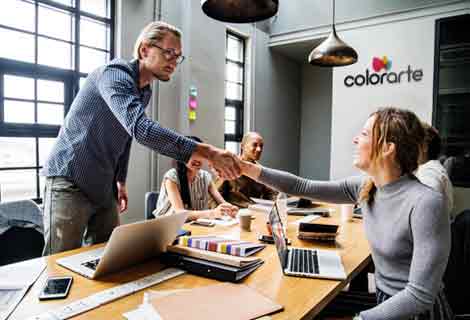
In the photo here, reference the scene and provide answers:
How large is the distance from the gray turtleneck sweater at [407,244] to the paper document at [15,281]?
3.16 ft

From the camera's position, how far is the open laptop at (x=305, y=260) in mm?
1208

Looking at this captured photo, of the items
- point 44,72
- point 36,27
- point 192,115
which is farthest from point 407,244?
point 192,115

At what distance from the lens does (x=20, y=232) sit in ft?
5.80

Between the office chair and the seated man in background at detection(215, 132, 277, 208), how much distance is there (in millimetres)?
1393

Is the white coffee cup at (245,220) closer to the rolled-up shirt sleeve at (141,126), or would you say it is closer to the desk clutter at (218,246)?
the desk clutter at (218,246)

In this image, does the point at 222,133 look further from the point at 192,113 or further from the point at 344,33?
the point at 344,33

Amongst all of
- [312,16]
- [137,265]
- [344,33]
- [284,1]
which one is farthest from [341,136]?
[137,265]

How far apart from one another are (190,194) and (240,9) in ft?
4.22

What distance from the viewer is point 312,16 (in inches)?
223

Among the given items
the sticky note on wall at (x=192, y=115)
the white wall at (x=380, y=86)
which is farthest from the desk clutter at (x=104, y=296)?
the white wall at (x=380, y=86)

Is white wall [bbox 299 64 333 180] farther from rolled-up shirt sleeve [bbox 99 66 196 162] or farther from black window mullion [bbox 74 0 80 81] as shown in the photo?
rolled-up shirt sleeve [bbox 99 66 196 162]

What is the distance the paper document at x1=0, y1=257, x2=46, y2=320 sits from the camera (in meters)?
0.91

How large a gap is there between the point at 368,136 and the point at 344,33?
4526mm

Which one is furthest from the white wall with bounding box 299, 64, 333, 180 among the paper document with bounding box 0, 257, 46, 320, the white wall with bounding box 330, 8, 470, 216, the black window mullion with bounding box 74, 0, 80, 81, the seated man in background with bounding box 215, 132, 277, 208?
the paper document with bounding box 0, 257, 46, 320
